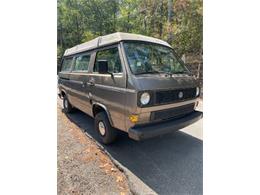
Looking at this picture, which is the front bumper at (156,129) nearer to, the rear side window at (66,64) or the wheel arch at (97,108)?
the wheel arch at (97,108)

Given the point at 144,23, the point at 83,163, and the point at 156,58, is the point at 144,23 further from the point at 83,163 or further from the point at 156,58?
the point at 83,163

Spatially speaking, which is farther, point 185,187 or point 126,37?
point 126,37

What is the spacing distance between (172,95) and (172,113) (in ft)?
0.98

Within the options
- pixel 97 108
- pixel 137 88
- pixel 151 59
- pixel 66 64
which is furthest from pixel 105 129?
pixel 66 64

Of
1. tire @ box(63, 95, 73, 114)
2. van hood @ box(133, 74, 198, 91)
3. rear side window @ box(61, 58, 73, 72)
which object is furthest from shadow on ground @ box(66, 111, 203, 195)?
rear side window @ box(61, 58, 73, 72)

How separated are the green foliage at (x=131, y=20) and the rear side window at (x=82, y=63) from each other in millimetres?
1017

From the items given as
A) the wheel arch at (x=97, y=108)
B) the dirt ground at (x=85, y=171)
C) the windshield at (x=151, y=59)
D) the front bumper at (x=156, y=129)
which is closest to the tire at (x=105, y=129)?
the wheel arch at (x=97, y=108)

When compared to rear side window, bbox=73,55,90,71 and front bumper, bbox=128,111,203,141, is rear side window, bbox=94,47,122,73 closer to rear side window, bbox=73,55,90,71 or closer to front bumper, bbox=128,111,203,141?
rear side window, bbox=73,55,90,71

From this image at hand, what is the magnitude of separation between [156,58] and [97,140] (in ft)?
6.34

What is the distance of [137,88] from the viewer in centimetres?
269

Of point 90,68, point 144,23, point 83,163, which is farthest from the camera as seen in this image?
point 144,23

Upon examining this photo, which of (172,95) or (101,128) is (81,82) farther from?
(172,95)
